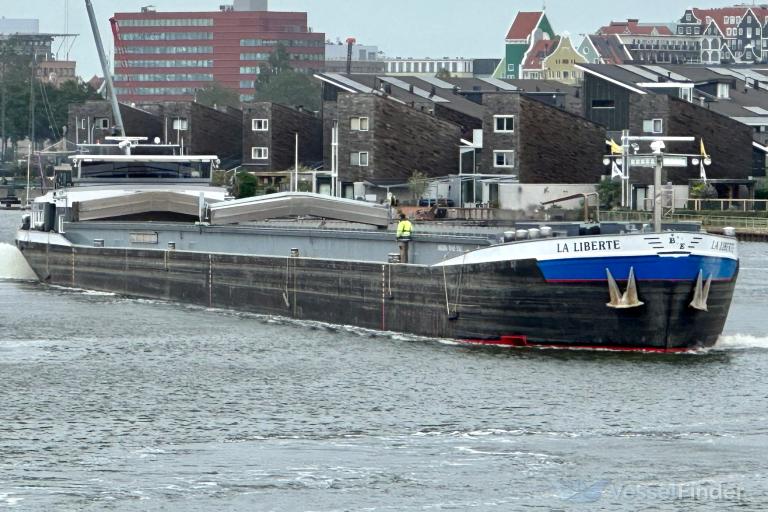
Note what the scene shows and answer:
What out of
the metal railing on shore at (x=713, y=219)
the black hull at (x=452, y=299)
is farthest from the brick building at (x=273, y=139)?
the black hull at (x=452, y=299)

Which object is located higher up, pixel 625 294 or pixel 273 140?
pixel 273 140

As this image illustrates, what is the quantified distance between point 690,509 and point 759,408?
766 centimetres

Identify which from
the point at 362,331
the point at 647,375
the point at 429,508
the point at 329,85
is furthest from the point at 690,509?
the point at 329,85

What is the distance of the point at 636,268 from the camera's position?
36.8 meters

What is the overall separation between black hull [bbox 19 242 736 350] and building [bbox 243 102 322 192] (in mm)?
72494

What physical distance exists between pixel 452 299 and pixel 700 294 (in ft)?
20.9

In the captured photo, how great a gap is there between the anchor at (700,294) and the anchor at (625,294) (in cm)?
123

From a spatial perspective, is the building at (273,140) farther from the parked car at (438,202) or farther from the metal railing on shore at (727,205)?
the metal railing on shore at (727,205)

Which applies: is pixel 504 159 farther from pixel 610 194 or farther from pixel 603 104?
pixel 603 104

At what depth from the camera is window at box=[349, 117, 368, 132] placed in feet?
361

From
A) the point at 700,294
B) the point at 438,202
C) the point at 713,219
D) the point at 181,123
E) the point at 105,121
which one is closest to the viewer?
the point at 700,294

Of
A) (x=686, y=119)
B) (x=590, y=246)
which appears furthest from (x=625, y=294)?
(x=686, y=119)

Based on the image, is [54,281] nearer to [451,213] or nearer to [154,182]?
[154,182]
